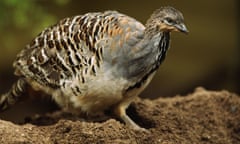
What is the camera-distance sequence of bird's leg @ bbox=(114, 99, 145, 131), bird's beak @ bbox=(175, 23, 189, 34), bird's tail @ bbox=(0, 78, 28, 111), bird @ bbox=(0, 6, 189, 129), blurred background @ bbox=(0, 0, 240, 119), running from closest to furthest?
bird's beak @ bbox=(175, 23, 189, 34) < bird @ bbox=(0, 6, 189, 129) < bird's leg @ bbox=(114, 99, 145, 131) < bird's tail @ bbox=(0, 78, 28, 111) < blurred background @ bbox=(0, 0, 240, 119)

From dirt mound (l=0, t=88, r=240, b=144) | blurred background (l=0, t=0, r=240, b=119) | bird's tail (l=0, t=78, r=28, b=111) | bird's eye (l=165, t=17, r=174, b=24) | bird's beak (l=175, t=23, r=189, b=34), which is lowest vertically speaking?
dirt mound (l=0, t=88, r=240, b=144)

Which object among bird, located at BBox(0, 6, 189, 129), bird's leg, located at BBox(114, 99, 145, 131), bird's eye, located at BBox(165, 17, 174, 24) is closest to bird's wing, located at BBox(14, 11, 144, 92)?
bird, located at BBox(0, 6, 189, 129)

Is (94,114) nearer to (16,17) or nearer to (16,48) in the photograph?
(16,17)

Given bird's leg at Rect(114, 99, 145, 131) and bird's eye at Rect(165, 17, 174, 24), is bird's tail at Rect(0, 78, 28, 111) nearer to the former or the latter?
bird's leg at Rect(114, 99, 145, 131)

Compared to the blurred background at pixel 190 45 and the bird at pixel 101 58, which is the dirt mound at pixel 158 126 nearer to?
the bird at pixel 101 58

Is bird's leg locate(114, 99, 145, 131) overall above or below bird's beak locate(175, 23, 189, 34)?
below

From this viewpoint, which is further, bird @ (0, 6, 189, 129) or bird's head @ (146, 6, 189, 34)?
bird @ (0, 6, 189, 129)

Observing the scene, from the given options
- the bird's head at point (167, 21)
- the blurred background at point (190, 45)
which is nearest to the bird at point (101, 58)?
the bird's head at point (167, 21)

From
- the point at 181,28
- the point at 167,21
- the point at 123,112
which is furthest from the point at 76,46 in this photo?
the point at 181,28

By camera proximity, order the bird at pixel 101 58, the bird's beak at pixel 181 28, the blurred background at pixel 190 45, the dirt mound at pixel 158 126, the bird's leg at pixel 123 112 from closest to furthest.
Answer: the dirt mound at pixel 158 126 → the bird's beak at pixel 181 28 → the bird at pixel 101 58 → the bird's leg at pixel 123 112 → the blurred background at pixel 190 45
